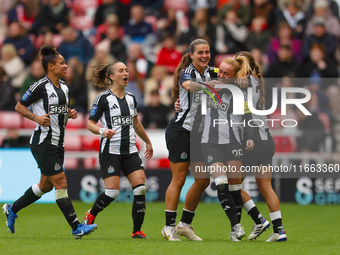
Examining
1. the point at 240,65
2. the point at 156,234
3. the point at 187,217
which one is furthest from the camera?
the point at 156,234

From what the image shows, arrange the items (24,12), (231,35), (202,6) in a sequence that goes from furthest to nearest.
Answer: (24,12)
(202,6)
(231,35)

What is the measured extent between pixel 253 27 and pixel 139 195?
8976 millimetres

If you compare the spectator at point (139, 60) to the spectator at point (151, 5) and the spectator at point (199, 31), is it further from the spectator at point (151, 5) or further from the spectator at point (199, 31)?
the spectator at point (151, 5)

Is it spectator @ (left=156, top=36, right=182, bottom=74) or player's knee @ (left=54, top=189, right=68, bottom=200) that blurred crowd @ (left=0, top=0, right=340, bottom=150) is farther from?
player's knee @ (left=54, top=189, right=68, bottom=200)

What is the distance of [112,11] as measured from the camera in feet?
60.6

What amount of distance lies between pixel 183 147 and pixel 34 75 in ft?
27.2

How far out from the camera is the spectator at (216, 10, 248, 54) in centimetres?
1686

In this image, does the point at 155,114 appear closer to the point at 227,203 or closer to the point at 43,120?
the point at 43,120

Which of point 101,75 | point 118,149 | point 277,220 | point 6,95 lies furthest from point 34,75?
point 277,220

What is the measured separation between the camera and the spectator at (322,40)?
53.4 ft

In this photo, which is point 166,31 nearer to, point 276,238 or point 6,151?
point 6,151

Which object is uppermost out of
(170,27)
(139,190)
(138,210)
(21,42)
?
(170,27)

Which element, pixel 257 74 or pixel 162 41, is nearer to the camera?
pixel 257 74

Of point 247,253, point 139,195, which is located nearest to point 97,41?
point 139,195
